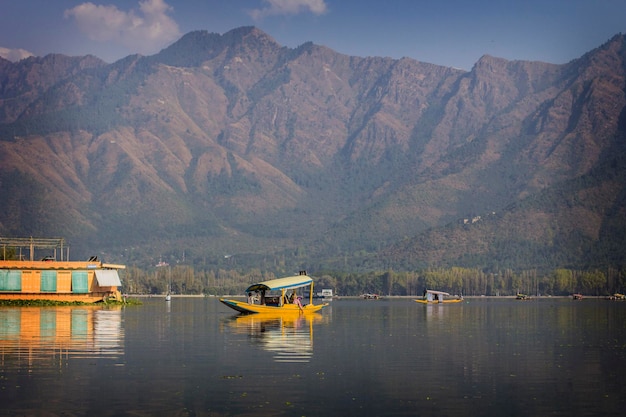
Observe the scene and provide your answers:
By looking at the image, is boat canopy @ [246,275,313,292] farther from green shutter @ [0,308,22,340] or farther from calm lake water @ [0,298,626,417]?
calm lake water @ [0,298,626,417]

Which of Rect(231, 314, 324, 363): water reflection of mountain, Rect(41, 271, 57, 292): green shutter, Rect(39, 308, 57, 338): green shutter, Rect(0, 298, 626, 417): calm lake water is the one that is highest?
Rect(41, 271, 57, 292): green shutter

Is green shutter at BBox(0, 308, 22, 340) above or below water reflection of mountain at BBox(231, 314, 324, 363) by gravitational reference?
above

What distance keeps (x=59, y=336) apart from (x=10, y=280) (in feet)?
205

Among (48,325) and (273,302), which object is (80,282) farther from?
(48,325)

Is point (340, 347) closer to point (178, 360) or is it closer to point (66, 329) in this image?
point (178, 360)

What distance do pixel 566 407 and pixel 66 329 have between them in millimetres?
46426

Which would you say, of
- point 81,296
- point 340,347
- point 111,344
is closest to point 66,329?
point 111,344

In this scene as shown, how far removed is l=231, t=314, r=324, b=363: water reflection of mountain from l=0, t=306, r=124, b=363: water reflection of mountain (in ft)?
30.5

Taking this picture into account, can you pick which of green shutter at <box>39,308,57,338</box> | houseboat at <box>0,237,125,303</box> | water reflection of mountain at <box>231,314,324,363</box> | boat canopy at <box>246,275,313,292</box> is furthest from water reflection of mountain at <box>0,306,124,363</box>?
houseboat at <box>0,237,125,303</box>

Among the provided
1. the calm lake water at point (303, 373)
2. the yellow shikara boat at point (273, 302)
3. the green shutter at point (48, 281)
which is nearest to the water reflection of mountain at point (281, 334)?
the calm lake water at point (303, 373)

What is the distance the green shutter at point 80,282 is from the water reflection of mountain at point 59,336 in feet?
108

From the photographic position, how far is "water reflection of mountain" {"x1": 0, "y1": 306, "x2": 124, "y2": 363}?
55.6m

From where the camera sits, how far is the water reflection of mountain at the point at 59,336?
5556cm

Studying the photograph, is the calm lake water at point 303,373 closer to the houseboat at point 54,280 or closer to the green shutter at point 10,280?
the green shutter at point 10,280
